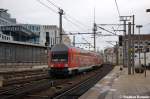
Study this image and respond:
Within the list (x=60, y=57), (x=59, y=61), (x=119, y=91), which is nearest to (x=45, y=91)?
(x=119, y=91)

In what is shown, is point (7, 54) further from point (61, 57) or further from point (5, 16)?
point (5, 16)

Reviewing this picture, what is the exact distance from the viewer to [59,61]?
35.2m

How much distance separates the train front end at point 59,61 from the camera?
34.8 m

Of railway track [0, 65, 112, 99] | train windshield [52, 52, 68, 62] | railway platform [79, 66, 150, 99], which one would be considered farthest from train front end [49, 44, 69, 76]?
railway track [0, 65, 112, 99]

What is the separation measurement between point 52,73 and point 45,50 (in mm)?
36715

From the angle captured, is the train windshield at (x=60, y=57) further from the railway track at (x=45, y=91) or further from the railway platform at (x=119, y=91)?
the railway track at (x=45, y=91)

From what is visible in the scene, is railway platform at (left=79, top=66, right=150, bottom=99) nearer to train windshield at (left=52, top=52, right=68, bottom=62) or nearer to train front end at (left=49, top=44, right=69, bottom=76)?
train front end at (left=49, top=44, right=69, bottom=76)

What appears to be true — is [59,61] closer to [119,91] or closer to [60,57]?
[60,57]

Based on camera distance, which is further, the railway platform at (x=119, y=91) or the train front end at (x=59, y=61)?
the train front end at (x=59, y=61)

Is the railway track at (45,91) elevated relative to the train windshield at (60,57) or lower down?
lower down

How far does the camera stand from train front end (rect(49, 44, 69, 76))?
1368 inches

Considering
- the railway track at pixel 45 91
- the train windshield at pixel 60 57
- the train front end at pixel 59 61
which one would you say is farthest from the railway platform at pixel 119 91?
the train windshield at pixel 60 57

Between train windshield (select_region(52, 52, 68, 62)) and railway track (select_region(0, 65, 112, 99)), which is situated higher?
train windshield (select_region(52, 52, 68, 62))

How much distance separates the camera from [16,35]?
106 metres
